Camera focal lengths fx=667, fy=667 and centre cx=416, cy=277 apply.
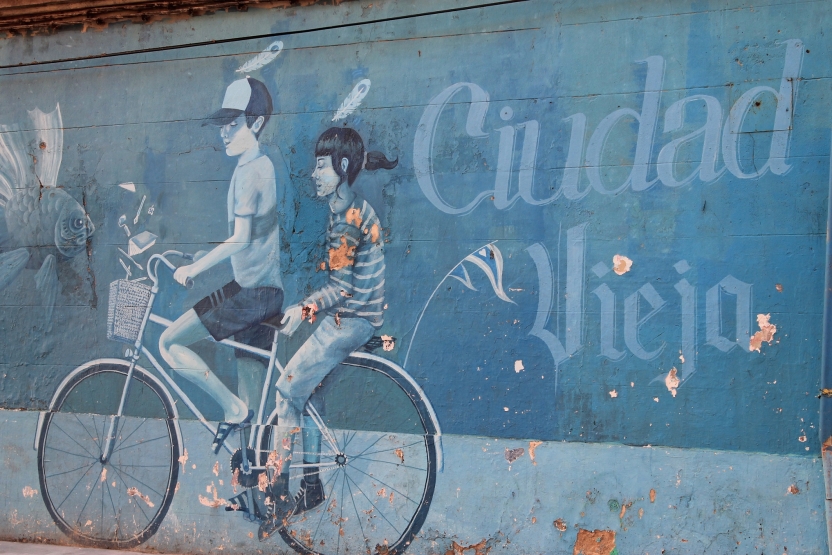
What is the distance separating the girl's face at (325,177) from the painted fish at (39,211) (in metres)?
1.99

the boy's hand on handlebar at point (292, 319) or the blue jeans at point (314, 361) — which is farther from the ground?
the boy's hand on handlebar at point (292, 319)

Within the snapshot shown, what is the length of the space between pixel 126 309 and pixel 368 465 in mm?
2319

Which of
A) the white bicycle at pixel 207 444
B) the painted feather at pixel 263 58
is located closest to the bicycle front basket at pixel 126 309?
the white bicycle at pixel 207 444

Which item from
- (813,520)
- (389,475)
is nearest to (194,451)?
(389,475)

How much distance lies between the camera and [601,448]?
4.41m

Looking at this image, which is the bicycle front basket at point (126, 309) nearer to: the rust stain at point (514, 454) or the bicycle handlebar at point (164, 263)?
the bicycle handlebar at point (164, 263)

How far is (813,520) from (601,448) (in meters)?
1.30

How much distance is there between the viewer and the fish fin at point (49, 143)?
558 cm

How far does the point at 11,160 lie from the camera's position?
18.7 feet

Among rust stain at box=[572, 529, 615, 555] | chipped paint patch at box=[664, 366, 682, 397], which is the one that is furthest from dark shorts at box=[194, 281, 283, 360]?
chipped paint patch at box=[664, 366, 682, 397]

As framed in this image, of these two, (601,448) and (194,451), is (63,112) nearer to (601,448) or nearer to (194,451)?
(194,451)

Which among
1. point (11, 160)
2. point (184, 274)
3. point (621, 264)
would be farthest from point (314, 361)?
point (11, 160)

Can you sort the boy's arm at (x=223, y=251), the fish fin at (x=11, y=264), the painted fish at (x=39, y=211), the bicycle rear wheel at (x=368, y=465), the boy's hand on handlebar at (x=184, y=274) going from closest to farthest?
the bicycle rear wheel at (x=368, y=465) → the boy's arm at (x=223, y=251) → the boy's hand on handlebar at (x=184, y=274) → the painted fish at (x=39, y=211) → the fish fin at (x=11, y=264)

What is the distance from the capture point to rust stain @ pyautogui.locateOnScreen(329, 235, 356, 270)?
193 inches
